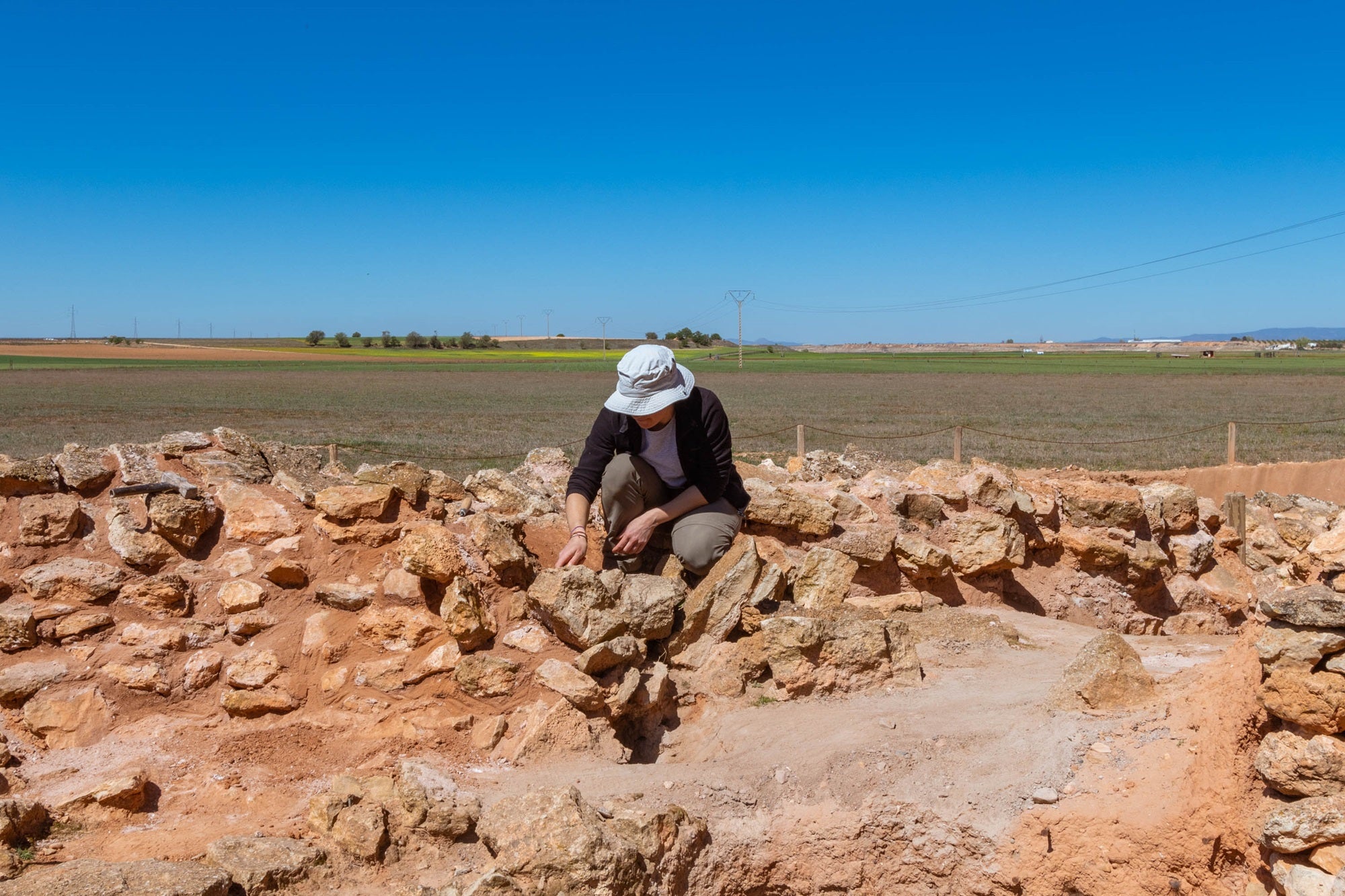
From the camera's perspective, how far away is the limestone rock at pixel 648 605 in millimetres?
4641

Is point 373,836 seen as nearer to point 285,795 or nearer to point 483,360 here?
point 285,795

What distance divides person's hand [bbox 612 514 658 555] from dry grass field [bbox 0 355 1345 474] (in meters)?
9.52

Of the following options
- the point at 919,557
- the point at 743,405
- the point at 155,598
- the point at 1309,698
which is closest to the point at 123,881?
the point at 155,598

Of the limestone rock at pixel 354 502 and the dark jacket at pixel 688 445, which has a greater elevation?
the dark jacket at pixel 688 445

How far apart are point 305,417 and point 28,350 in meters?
88.4

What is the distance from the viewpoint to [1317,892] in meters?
3.12

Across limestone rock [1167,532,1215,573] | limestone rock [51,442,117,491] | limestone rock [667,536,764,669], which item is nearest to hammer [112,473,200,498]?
limestone rock [51,442,117,491]

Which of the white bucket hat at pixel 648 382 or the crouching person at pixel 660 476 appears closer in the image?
the white bucket hat at pixel 648 382

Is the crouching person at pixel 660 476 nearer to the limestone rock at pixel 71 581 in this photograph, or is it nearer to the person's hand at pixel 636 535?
the person's hand at pixel 636 535

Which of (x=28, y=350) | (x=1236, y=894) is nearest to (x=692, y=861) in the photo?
(x=1236, y=894)

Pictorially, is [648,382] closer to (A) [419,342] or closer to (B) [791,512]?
(B) [791,512]

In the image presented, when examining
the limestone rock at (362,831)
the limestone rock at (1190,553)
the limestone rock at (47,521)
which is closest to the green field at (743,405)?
the limestone rock at (47,521)

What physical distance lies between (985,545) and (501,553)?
3.31 meters

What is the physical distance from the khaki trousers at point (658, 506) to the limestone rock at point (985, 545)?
1.92 meters
